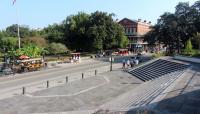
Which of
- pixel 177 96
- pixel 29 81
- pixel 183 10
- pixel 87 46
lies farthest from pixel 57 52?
pixel 177 96

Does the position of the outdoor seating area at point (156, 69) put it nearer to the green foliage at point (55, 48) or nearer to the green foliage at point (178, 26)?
the green foliage at point (178, 26)

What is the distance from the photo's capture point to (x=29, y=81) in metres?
35.6

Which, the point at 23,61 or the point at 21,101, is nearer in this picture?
the point at 21,101

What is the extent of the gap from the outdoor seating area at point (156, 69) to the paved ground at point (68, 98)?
3358 mm

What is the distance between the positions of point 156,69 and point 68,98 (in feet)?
56.3

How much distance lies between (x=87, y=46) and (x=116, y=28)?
9.08 m

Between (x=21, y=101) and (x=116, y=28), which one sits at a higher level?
(x=116, y=28)

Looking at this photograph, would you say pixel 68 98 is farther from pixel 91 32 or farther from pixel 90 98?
pixel 91 32

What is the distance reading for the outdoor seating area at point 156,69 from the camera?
36.1 metres

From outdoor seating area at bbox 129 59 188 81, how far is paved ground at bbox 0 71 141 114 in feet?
11.0

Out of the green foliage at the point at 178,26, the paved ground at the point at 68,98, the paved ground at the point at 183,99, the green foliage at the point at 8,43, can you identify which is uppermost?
the green foliage at the point at 178,26

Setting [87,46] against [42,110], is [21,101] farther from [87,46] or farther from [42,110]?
[87,46]

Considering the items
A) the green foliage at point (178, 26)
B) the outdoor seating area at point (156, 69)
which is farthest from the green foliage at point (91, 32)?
the outdoor seating area at point (156, 69)

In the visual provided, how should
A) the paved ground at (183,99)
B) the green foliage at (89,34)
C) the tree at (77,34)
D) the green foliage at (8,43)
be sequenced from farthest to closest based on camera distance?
the tree at (77,34)
the green foliage at (89,34)
the green foliage at (8,43)
the paved ground at (183,99)
